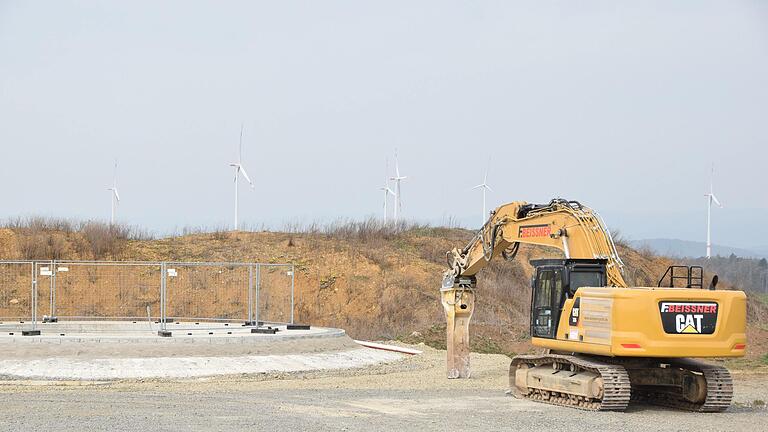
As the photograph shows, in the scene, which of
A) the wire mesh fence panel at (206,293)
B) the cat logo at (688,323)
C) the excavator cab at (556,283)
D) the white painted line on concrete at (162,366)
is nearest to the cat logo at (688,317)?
the cat logo at (688,323)

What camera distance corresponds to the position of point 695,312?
17938 mm

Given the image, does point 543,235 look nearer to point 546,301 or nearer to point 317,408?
point 546,301

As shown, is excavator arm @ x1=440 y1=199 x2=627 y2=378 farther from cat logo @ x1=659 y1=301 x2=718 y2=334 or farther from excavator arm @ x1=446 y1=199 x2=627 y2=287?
cat logo @ x1=659 y1=301 x2=718 y2=334

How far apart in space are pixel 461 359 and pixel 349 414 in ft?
22.7

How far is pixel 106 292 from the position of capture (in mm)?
44406

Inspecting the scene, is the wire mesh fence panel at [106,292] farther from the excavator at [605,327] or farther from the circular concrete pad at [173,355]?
the excavator at [605,327]

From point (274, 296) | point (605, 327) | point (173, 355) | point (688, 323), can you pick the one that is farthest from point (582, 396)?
point (274, 296)

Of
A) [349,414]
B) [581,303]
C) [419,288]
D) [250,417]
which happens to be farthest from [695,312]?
[419,288]

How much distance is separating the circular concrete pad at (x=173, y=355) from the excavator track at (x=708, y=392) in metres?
10.2

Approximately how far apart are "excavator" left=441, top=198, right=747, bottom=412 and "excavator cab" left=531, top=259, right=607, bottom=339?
18 millimetres

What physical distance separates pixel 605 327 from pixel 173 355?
1267 cm

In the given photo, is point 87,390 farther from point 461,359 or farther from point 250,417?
point 461,359

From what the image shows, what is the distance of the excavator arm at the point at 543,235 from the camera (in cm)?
1945

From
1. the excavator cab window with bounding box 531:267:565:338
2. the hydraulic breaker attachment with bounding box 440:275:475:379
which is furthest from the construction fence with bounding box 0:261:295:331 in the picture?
the excavator cab window with bounding box 531:267:565:338
